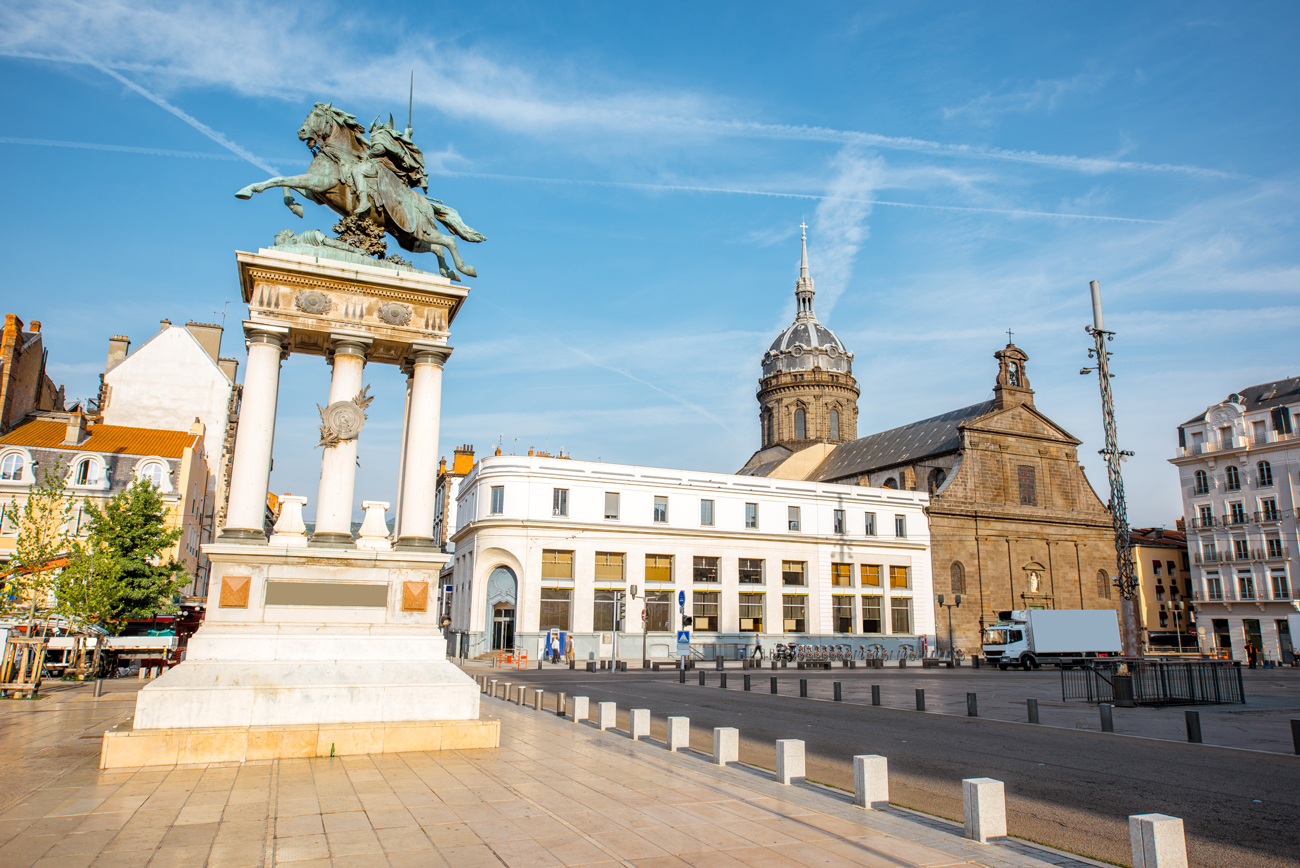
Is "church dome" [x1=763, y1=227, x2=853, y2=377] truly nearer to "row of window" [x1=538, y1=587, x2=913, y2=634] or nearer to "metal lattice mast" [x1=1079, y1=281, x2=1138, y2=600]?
"row of window" [x1=538, y1=587, x2=913, y2=634]

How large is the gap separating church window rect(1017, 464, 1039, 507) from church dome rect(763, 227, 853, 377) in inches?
808

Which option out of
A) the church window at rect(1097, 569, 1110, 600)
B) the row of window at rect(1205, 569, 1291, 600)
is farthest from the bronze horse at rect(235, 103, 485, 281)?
the church window at rect(1097, 569, 1110, 600)

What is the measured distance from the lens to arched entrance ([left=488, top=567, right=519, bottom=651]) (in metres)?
48.5

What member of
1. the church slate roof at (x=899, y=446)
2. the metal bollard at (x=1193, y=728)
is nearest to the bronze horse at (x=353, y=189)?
the metal bollard at (x=1193, y=728)

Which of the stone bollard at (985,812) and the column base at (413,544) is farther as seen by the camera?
the column base at (413,544)

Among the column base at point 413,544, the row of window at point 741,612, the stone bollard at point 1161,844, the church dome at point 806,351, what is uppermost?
the church dome at point 806,351

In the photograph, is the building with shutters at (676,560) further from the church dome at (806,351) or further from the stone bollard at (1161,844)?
the stone bollard at (1161,844)

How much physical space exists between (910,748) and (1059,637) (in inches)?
A: 1450

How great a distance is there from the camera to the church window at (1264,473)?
5744 centimetres

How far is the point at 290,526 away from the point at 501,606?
121 ft

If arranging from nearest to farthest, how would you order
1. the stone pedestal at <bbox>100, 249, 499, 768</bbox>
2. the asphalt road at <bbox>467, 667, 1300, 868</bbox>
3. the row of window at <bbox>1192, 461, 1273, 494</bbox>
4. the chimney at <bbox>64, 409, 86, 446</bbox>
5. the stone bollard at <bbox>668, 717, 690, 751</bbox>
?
the asphalt road at <bbox>467, 667, 1300, 868</bbox>
the stone pedestal at <bbox>100, 249, 499, 768</bbox>
the stone bollard at <bbox>668, 717, 690, 751</bbox>
the chimney at <bbox>64, 409, 86, 446</bbox>
the row of window at <bbox>1192, 461, 1273, 494</bbox>

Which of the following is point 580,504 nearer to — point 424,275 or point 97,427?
point 97,427

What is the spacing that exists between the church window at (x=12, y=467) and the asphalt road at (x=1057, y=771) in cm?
3218

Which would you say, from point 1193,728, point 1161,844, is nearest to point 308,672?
point 1161,844
